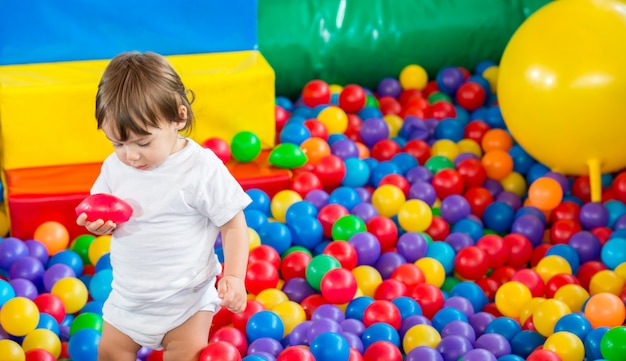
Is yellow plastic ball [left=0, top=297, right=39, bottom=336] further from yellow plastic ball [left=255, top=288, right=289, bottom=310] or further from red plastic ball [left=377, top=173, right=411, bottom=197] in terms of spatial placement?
red plastic ball [left=377, top=173, right=411, bottom=197]

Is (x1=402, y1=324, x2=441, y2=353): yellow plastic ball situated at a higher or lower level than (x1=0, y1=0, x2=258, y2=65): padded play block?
lower

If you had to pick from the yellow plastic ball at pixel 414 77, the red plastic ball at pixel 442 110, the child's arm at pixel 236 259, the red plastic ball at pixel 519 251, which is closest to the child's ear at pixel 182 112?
the child's arm at pixel 236 259

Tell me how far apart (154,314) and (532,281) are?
951mm

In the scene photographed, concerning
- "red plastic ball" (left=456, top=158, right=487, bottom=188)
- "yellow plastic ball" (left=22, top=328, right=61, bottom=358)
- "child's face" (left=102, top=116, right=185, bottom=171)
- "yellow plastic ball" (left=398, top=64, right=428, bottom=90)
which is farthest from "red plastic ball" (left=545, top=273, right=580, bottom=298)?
"yellow plastic ball" (left=398, top=64, right=428, bottom=90)

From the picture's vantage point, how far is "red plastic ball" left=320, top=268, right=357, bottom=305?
2.14 meters

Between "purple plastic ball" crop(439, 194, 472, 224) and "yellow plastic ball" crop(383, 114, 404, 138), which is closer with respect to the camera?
"purple plastic ball" crop(439, 194, 472, 224)

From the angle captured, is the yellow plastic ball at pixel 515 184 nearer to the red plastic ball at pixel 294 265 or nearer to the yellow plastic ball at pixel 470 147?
the yellow plastic ball at pixel 470 147

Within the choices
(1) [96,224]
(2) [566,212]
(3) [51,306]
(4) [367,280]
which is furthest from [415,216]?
(1) [96,224]

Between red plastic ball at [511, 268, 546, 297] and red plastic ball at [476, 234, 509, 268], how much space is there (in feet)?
0.43

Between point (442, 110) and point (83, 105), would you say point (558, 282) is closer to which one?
point (442, 110)

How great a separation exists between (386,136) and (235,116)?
0.59m

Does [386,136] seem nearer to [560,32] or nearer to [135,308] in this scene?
[560,32]

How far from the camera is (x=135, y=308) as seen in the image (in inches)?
69.6

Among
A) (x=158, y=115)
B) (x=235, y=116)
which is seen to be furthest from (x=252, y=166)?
(x=158, y=115)
